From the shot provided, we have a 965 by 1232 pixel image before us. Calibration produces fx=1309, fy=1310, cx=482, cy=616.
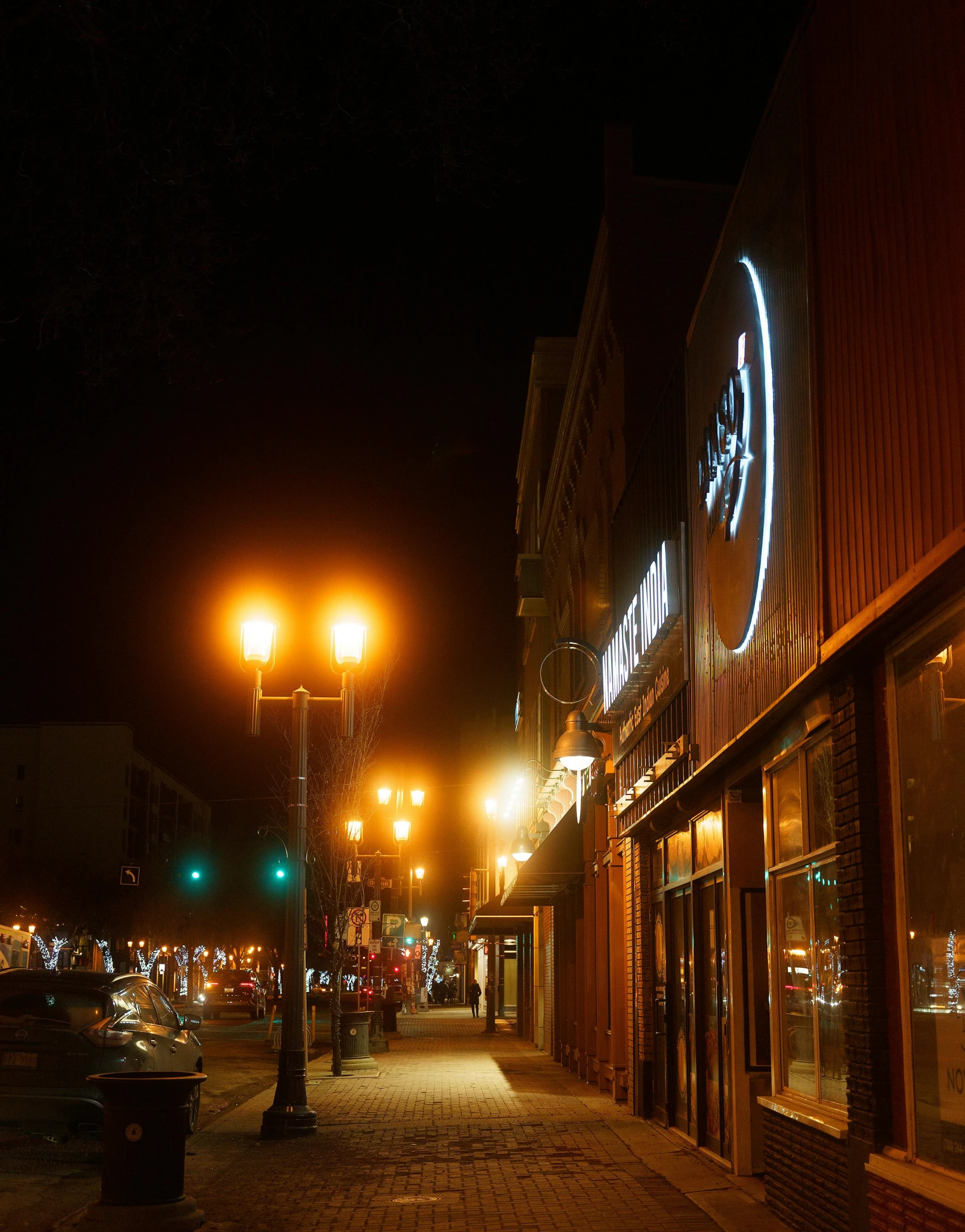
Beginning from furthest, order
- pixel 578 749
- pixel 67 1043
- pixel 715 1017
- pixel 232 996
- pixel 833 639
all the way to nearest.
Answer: pixel 232 996 < pixel 578 749 < pixel 67 1043 < pixel 715 1017 < pixel 833 639

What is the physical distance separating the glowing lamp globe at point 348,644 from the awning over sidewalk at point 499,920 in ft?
51.1

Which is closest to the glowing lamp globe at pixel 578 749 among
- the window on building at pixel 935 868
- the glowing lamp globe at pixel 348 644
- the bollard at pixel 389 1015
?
the glowing lamp globe at pixel 348 644

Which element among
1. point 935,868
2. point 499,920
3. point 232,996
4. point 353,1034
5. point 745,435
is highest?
point 745,435

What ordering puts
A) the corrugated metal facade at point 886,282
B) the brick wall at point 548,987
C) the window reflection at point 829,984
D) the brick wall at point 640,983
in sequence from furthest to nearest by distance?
the brick wall at point 548,987, the brick wall at point 640,983, the window reflection at point 829,984, the corrugated metal facade at point 886,282

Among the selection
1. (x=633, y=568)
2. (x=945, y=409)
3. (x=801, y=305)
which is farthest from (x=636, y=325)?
(x=945, y=409)

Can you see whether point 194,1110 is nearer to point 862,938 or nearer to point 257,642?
point 257,642

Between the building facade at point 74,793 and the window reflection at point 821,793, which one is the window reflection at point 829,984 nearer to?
the window reflection at point 821,793

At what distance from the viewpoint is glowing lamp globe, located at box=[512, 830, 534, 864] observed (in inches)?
992

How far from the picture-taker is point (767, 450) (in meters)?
9.28

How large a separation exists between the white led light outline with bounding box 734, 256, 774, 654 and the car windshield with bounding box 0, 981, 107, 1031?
7610 millimetres

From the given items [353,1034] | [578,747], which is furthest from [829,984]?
[353,1034]

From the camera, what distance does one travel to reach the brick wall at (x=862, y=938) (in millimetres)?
6980

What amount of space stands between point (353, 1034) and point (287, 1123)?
34.9ft

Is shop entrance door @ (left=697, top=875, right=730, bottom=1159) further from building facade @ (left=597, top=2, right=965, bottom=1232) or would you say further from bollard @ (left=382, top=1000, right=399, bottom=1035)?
bollard @ (left=382, top=1000, right=399, bottom=1035)
